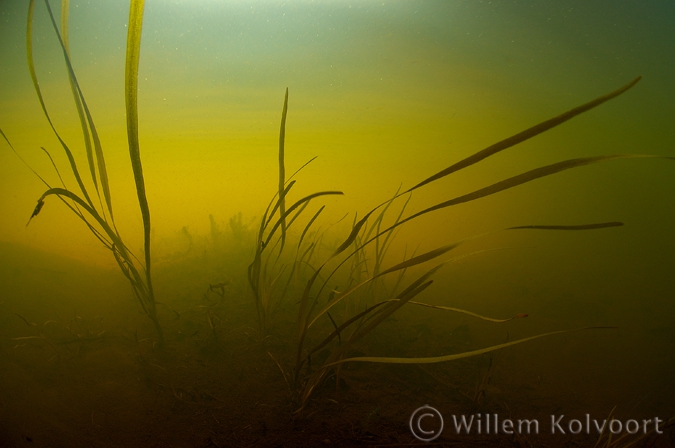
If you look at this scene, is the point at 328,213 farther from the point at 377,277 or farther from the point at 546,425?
the point at 546,425

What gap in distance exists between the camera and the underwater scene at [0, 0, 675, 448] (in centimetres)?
69

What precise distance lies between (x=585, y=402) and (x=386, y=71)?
93 centimetres

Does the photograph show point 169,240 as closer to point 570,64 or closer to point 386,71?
point 386,71

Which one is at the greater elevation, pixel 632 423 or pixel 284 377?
pixel 284 377

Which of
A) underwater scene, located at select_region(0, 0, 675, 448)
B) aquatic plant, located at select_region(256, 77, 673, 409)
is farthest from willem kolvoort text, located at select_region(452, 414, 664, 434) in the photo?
aquatic plant, located at select_region(256, 77, 673, 409)

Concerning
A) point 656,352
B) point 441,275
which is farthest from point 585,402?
point 441,275

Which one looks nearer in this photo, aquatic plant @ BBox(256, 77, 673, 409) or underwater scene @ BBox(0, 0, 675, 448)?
aquatic plant @ BBox(256, 77, 673, 409)

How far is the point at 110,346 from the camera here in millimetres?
750

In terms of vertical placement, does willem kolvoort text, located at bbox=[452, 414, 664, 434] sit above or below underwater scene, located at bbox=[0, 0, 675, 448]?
below

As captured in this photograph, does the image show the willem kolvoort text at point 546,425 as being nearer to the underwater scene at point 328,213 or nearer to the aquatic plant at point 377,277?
the underwater scene at point 328,213

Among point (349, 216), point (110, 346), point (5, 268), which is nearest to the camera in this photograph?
point (110, 346)

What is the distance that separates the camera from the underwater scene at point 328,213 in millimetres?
694

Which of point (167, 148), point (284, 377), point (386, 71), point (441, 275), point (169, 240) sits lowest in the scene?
point (284, 377)

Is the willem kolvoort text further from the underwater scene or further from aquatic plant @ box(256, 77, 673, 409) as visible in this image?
aquatic plant @ box(256, 77, 673, 409)
